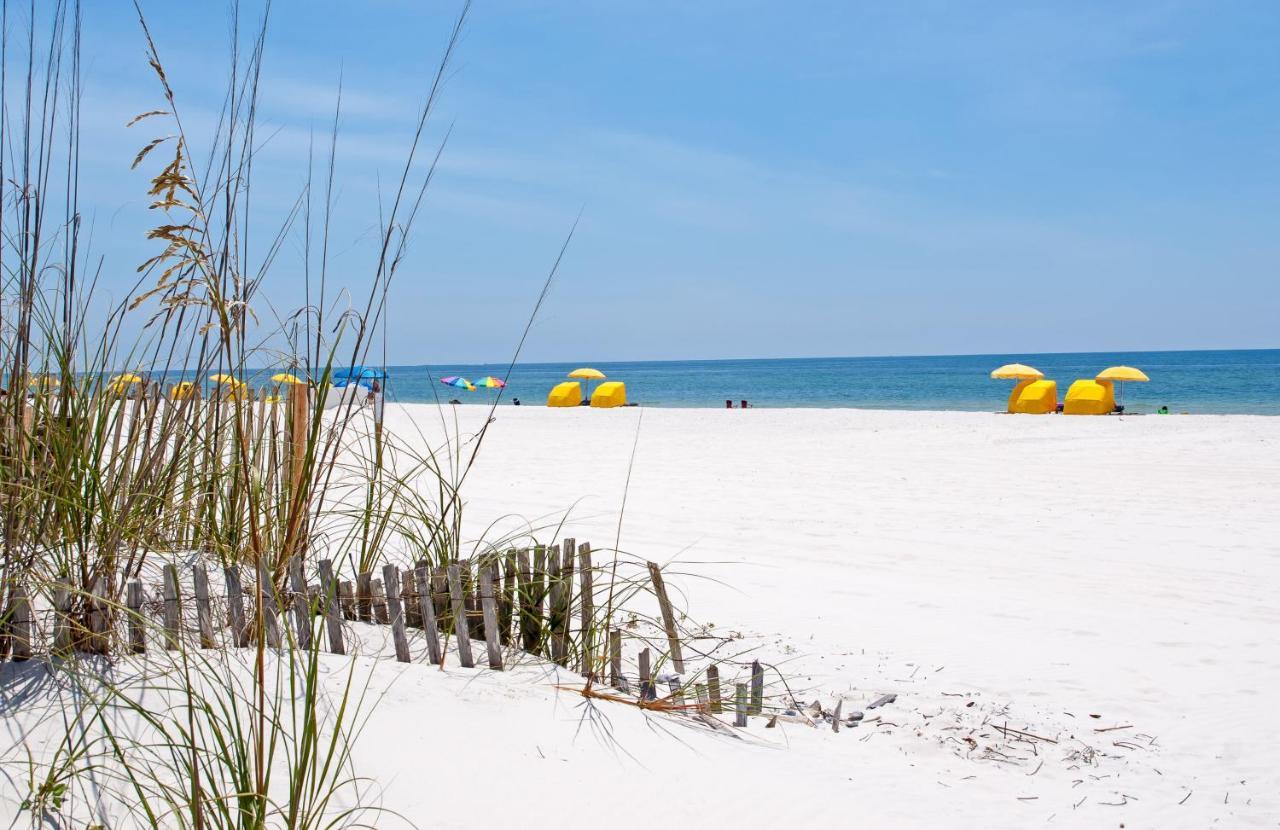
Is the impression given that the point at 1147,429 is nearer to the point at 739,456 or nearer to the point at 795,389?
the point at 739,456

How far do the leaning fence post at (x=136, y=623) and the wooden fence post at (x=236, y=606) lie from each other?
0.19m

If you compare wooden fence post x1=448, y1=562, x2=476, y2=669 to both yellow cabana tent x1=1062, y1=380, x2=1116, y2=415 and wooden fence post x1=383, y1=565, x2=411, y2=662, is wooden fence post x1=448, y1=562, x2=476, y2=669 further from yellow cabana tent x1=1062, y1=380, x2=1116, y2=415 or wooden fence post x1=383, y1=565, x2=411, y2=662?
yellow cabana tent x1=1062, y1=380, x2=1116, y2=415

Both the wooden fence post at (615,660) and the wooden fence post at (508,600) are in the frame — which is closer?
the wooden fence post at (615,660)

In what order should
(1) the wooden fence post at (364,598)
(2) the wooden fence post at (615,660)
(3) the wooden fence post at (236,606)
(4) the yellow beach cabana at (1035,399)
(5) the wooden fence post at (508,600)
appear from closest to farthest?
1. (3) the wooden fence post at (236,606)
2. (2) the wooden fence post at (615,660)
3. (1) the wooden fence post at (364,598)
4. (5) the wooden fence post at (508,600)
5. (4) the yellow beach cabana at (1035,399)

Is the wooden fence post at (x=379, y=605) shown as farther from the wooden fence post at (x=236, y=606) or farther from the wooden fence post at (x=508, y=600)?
the wooden fence post at (x=236, y=606)

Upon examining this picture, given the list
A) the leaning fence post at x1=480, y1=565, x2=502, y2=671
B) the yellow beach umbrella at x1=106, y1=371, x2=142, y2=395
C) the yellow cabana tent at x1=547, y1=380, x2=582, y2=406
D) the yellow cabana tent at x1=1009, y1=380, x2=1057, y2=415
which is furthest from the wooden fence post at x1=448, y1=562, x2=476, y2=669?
the yellow cabana tent at x1=547, y1=380, x2=582, y2=406

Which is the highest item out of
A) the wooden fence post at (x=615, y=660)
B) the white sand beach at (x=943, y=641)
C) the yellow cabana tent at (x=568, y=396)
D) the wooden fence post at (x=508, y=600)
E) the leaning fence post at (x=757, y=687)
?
the yellow cabana tent at (x=568, y=396)

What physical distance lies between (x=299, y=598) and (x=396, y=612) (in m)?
0.34

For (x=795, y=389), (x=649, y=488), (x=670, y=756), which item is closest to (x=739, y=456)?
(x=649, y=488)

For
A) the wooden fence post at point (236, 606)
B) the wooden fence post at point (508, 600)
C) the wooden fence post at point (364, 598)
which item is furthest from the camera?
the wooden fence post at point (508, 600)

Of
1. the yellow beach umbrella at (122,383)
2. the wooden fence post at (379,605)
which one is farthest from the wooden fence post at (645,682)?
the yellow beach umbrella at (122,383)

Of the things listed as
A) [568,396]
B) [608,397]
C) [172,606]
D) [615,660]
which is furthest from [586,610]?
[568,396]

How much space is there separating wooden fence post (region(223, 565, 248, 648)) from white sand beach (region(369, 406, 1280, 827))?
1.21ft

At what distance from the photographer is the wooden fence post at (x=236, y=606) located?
2182 millimetres
